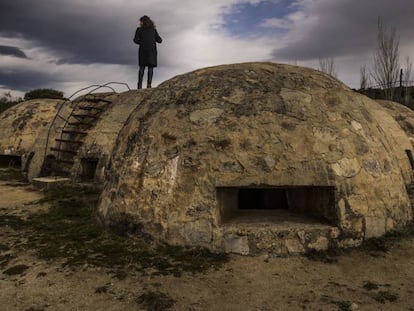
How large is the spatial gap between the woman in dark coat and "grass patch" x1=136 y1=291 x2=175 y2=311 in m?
8.46

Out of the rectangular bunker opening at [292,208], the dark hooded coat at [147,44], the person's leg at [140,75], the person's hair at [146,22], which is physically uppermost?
the person's hair at [146,22]

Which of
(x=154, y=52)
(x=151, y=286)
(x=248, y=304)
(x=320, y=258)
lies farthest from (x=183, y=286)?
(x=154, y=52)

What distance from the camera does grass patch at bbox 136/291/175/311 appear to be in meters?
3.44

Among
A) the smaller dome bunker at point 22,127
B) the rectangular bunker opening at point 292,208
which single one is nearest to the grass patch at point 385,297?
the rectangular bunker opening at point 292,208

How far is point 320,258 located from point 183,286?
5.37 ft

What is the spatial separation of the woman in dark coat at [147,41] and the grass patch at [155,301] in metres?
8.46

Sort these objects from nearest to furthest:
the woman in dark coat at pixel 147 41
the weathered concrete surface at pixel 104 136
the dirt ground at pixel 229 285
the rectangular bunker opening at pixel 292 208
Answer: the dirt ground at pixel 229 285
the rectangular bunker opening at pixel 292 208
the weathered concrete surface at pixel 104 136
the woman in dark coat at pixel 147 41

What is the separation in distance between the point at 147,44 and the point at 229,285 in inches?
339

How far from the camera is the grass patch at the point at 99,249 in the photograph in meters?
4.29

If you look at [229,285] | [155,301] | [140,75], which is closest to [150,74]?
[140,75]

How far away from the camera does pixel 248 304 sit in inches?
139

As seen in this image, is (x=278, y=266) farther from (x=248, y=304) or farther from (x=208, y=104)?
(x=208, y=104)

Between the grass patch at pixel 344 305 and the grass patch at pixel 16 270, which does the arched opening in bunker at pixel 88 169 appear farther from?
the grass patch at pixel 344 305

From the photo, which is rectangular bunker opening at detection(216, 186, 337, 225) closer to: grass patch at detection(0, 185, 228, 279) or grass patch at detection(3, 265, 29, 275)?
grass patch at detection(0, 185, 228, 279)
